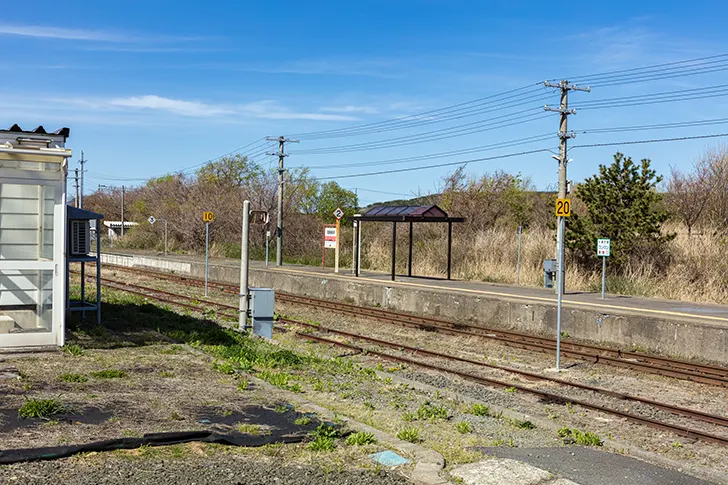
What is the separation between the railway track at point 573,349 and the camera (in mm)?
12698

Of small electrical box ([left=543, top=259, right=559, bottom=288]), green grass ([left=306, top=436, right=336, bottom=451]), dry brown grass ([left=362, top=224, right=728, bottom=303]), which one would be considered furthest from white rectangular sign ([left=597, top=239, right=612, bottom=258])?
green grass ([left=306, top=436, right=336, bottom=451])

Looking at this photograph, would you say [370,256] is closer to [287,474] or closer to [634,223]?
[634,223]

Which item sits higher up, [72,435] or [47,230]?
[47,230]

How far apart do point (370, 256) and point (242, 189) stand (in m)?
23.1

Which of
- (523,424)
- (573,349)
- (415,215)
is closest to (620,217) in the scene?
(415,215)

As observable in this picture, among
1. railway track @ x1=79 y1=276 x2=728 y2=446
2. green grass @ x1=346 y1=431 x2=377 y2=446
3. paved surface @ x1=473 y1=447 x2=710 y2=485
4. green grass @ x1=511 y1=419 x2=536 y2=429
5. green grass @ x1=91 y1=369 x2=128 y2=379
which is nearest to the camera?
paved surface @ x1=473 y1=447 x2=710 y2=485

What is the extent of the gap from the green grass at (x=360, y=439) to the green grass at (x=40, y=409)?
3.22 metres

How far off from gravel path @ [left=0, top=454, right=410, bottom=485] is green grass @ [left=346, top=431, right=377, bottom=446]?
75cm

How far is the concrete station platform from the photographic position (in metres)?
14.6

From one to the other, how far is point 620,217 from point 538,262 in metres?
3.92

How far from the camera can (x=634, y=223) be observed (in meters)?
24.0

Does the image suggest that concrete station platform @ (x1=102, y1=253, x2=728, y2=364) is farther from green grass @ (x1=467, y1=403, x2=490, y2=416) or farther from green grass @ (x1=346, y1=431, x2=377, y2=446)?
green grass @ (x1=346, y1=431, x2=377, y2=446)

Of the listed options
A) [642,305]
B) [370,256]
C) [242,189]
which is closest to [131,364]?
[642,305]

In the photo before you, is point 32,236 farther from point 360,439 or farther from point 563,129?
point 563,129
